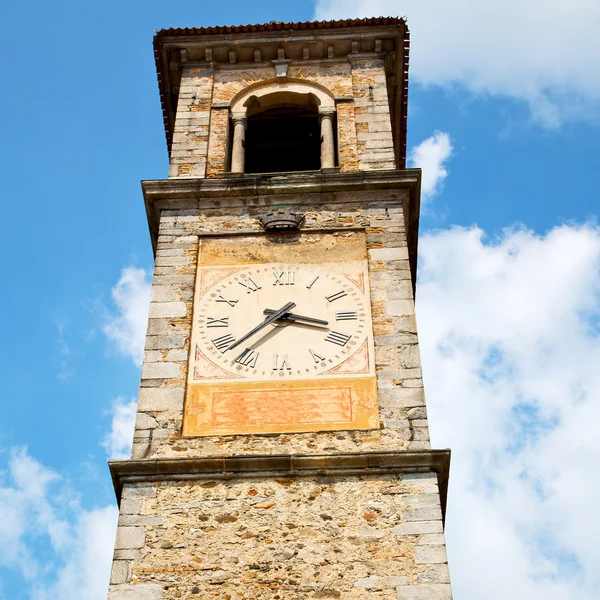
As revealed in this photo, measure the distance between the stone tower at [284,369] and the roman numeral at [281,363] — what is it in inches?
1.6

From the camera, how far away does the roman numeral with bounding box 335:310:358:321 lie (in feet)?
38.2

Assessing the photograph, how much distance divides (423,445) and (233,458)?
1698 mm

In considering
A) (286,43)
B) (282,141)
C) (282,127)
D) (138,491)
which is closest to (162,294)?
(138,491)

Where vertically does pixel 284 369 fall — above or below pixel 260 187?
below

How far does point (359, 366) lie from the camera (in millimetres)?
11094

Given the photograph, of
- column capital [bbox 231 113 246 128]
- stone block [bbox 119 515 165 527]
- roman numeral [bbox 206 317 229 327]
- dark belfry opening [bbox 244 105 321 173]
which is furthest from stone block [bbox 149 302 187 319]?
dark belfry opening [bbox 244 105 321 173]

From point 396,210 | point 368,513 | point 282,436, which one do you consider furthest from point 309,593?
point 396,210

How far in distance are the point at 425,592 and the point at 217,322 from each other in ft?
12.6

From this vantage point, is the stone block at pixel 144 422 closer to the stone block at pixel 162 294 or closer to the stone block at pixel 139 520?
the stone block at pixel 139 520

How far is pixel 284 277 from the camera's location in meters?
12.2

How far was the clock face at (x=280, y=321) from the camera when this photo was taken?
36.7 ft

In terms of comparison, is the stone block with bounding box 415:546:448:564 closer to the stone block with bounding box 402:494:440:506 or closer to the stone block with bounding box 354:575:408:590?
the stone block with bounding box 354:575:408:590

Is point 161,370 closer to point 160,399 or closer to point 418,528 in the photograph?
point 160,399

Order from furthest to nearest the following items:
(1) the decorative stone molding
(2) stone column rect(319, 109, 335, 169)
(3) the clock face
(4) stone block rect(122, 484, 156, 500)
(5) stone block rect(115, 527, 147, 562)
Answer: (2) stone column rect(319, 109, 335, 169), (1) the decorative stone molding, (3) the clock face, (4) stone block rect(122, 484, 156, 500), (5) stone block rect(115, 527, 147, 562)
